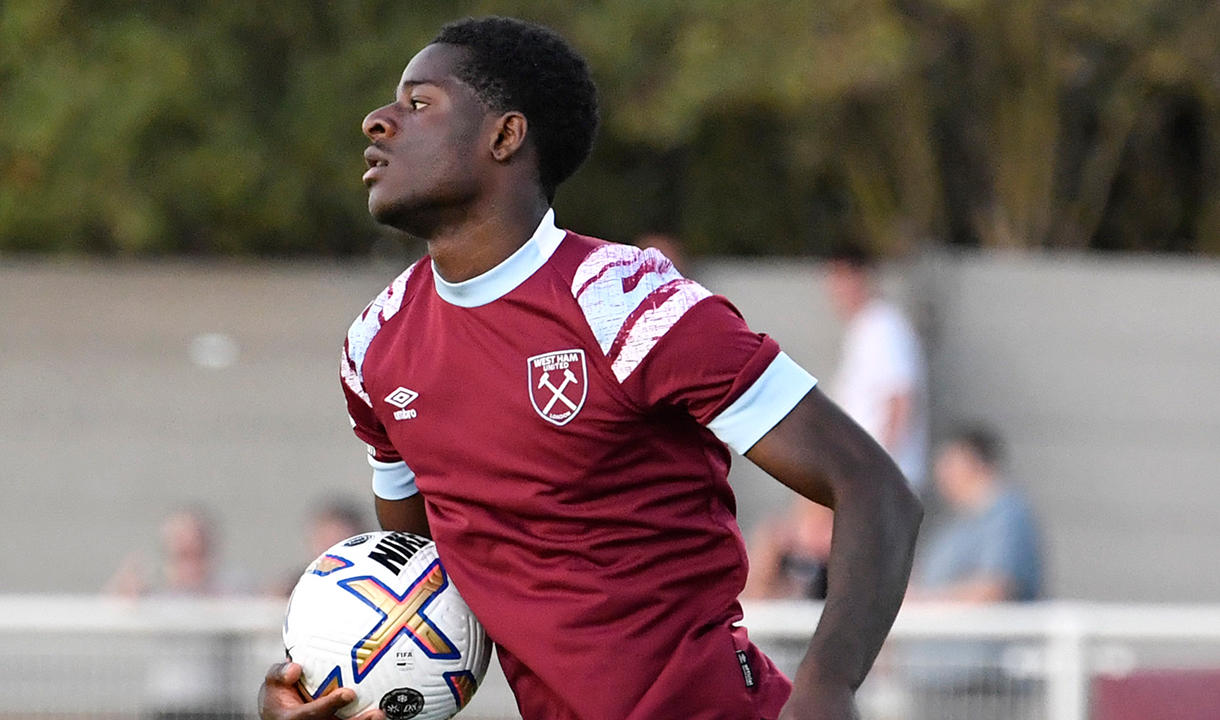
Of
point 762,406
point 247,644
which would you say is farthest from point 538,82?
point 247,644

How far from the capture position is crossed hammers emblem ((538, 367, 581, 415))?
3371 mm

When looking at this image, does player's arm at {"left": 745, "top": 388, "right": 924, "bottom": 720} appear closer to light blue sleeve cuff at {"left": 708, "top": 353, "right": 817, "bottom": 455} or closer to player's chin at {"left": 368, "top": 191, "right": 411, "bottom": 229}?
A: light blue sleeve cuff at {"left": 708, "top": 353, "right": 817, "bottom": 455}

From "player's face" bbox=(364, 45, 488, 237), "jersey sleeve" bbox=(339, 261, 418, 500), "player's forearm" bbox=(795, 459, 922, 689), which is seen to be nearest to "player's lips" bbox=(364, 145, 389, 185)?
"player's face" bbox=(364, 45, 488, 237)

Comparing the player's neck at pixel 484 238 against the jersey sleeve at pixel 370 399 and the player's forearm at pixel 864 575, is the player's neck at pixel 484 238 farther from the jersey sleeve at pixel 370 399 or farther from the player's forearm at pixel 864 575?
the player's forearm at pixel 864 575

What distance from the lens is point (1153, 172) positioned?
17.1m

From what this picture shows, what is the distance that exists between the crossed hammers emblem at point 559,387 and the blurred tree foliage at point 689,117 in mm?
7868

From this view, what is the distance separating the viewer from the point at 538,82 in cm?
361

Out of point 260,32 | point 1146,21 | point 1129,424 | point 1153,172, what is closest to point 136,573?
point 260,32

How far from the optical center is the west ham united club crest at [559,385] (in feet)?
11.0

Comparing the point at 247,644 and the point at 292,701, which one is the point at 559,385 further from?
the point at 247,644

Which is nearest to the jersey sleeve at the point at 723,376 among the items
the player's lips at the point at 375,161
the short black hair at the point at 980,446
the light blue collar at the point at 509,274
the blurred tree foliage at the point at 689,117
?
the light blue collar at the point at 509,274

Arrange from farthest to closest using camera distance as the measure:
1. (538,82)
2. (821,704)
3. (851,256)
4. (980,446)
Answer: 1. (851,256)
2. (980,446)
3. (538,82)
4. (821,704)

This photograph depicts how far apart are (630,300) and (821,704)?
775mm

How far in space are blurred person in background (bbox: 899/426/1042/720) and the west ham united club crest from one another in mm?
4031
